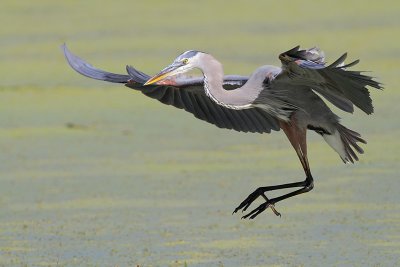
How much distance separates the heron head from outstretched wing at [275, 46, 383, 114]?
406 mm

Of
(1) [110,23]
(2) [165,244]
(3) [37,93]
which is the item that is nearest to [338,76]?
(2) [165,244]

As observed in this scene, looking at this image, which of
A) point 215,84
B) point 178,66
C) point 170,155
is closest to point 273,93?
point 215,84

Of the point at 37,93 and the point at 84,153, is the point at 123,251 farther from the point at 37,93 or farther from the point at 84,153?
the point at 37,93

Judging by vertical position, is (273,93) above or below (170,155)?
above

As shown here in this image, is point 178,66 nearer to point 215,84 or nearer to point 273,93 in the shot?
point 215,84

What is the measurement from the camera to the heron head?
199 inches

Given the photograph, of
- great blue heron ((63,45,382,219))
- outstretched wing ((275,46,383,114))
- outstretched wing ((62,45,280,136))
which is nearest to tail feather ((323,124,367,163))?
great blue heron ((63,45,382,219))

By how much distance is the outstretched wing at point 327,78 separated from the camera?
4824 millimetres

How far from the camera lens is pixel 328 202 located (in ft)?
21.5

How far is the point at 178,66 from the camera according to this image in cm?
506

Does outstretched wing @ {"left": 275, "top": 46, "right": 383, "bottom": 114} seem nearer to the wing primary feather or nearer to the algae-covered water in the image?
the wing primary feather

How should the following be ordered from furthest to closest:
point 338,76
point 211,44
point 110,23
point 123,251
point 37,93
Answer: point 110,23, point 211,44, point 37,93, point 123,251, point 338,76

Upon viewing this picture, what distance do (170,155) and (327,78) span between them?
2703 mm

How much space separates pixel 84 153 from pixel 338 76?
3.13 metres
